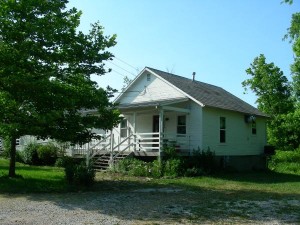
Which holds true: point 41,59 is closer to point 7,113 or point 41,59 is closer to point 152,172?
point 7,113

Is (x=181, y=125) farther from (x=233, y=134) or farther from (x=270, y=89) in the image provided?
(x=270, y=89)

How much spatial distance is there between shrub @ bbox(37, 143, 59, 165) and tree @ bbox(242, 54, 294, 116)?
23.4 m

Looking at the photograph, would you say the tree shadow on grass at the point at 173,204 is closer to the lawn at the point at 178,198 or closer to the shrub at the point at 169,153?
the lawn at the point at 178,198

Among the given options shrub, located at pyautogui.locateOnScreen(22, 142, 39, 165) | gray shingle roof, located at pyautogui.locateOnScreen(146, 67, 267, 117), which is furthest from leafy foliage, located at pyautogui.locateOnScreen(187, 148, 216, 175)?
shrub, located at pyautogui.locateOnScreen(22, 142, 39, 165)

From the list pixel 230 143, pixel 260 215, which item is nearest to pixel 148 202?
pixel 260 215

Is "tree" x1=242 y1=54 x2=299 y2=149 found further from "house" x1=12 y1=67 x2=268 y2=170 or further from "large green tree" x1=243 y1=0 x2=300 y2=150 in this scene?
"house" x1=12 y1=67 x2=268 y2=170

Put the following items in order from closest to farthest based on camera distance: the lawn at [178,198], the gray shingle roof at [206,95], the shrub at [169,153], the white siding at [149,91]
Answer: the lawn at [178,198] < the shrub at [169,153] < the gray shingle roof at [206,95] < the white siding at [149,91]

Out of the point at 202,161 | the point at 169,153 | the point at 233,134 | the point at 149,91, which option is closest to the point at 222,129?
the point at 233,134

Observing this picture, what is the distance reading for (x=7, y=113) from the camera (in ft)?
44.1

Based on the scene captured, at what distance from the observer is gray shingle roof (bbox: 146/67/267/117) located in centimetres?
2397

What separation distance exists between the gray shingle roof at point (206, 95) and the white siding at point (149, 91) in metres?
0.49

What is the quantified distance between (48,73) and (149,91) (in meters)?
12.2

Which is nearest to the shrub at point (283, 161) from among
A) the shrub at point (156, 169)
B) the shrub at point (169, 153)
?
the shrub at point (169, 153)

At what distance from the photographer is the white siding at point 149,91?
25.4m
